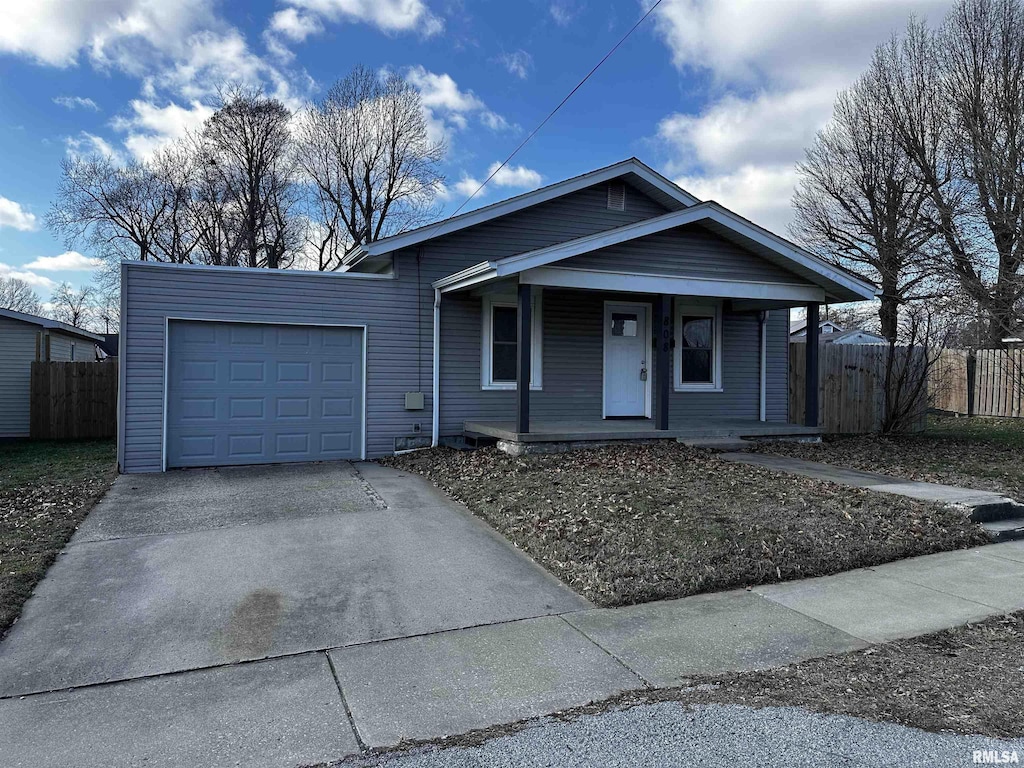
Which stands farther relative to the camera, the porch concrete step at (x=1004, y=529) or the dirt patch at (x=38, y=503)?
the porch concrete step at (x=1004, y=529)

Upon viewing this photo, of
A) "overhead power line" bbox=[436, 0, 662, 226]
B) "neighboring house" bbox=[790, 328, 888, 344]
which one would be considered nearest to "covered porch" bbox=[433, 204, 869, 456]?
"overhead power line" bbox=[436, 0, 662, 226]

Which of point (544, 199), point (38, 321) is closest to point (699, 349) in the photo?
point (544, 199)

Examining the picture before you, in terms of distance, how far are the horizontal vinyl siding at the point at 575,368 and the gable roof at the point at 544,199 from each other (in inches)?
45.7

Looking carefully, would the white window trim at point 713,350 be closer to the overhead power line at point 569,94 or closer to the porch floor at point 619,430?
the porch floor at point 619,430

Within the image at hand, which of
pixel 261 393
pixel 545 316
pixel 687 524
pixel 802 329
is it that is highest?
pixel 802 329

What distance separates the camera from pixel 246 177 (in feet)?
99.9

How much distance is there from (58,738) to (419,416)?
8.09 meters

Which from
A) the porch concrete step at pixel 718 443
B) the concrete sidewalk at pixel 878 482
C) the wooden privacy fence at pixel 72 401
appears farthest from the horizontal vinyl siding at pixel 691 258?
the wooden privacy fence at pixel 72 401

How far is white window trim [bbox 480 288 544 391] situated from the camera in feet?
37.1

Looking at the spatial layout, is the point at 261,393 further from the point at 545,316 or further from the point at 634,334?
the point at 634,334

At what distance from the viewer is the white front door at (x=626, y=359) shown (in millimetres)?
12023

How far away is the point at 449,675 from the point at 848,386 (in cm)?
1376

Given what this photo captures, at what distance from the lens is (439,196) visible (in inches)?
1219

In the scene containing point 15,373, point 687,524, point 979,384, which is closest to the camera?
point 687,524
